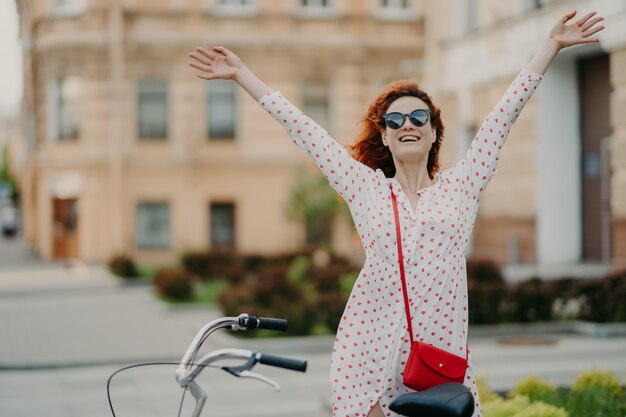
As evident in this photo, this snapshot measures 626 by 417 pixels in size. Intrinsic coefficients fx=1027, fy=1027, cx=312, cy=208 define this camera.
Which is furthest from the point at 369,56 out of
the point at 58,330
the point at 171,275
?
the point at 58,330

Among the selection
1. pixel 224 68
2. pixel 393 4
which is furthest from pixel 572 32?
pixel 393 4

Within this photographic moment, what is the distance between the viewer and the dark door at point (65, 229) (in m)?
33.9

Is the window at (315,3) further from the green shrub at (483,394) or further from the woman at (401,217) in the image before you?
the woman at (401,217)

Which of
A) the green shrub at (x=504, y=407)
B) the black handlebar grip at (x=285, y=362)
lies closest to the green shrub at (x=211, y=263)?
the green shrub at (x=504, y=407)

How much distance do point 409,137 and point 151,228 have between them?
29.9 m

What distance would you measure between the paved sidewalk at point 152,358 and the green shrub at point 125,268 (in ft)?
17.4

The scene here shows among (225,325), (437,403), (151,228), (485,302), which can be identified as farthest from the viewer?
(151,228)

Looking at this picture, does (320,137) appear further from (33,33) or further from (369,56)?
(33,33)

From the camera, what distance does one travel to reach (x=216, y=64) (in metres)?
4.11

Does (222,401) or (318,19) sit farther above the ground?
(318,19)

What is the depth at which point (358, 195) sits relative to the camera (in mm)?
3996

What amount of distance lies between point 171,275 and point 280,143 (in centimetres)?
1342

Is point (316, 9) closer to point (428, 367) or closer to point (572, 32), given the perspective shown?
point (572, 32)

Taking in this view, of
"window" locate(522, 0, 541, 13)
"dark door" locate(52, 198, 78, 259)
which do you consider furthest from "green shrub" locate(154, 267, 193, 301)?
"dark door" locate(52, 198, 78, 259)
